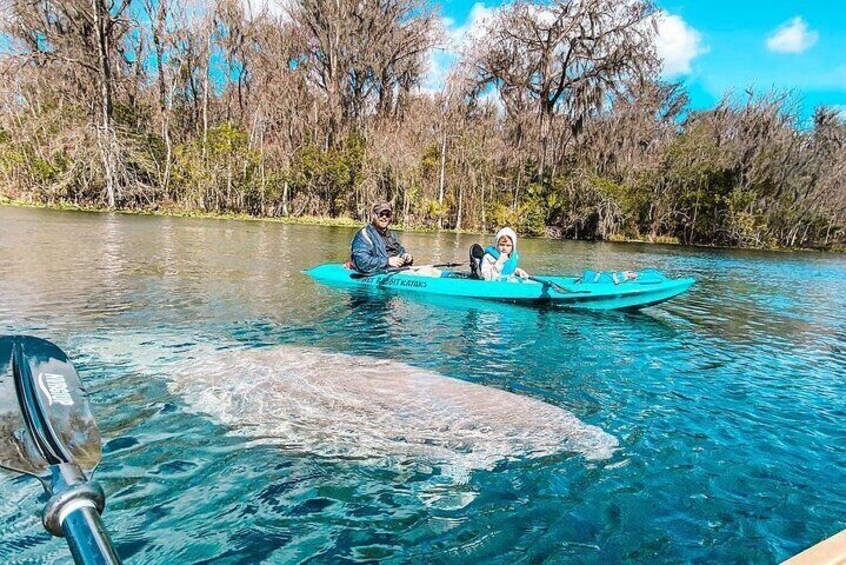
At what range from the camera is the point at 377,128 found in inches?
1200

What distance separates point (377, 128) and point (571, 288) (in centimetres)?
2352

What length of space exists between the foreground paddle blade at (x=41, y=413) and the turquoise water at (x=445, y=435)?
1.04 m

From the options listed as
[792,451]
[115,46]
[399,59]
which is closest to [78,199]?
[115,46]

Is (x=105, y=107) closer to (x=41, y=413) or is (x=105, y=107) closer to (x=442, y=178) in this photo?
(x=442, y=178)

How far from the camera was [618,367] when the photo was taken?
6133mm

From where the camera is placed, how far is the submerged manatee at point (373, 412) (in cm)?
366

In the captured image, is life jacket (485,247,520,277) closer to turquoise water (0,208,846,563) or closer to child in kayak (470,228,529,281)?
child in kayak (470,228,529,281)

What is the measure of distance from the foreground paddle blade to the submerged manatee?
185cm

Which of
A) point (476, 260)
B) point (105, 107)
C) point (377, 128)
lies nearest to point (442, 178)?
point (377, 128)

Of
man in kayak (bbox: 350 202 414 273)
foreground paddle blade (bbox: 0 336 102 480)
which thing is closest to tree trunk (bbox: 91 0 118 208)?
man in kayak (bbox: 350 202 414 273)

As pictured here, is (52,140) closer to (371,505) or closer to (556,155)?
(556,155)

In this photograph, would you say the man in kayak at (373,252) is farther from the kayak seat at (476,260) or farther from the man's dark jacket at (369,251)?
the kayak seat at (476,260)

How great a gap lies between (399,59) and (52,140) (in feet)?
60.6

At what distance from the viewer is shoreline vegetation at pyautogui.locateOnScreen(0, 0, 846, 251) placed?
2759 cm
